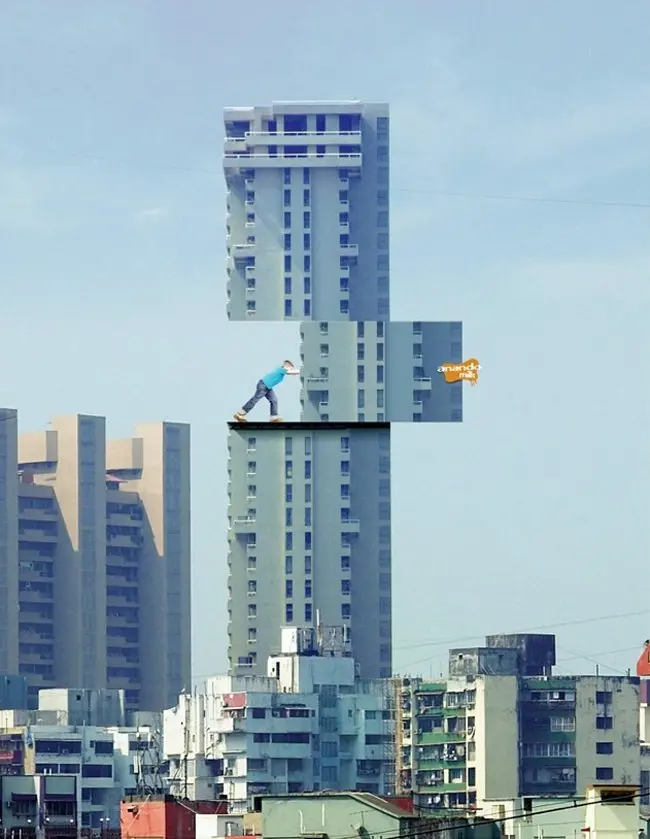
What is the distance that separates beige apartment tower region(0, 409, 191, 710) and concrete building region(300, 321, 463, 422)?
12.5 meters

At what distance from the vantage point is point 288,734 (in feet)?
153

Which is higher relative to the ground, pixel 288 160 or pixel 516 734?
pixel 288 160

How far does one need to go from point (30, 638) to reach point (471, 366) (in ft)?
99.4

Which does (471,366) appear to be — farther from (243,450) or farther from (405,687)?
(243,450)

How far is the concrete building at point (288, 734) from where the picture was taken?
152 ft

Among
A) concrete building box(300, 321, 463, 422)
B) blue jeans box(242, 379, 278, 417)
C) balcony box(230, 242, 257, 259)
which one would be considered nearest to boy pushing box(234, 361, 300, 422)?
blue jeans box(242, 379, 278, 417)

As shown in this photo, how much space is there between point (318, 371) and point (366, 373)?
137cm

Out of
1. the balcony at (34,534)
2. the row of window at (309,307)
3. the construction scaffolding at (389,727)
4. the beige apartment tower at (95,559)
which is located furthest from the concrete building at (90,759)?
the balcony at (34,534)

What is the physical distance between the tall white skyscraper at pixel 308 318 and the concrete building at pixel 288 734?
3666 millimetres

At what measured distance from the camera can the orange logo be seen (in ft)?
118

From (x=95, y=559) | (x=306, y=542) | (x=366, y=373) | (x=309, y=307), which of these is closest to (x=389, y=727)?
(x=366, y=373)

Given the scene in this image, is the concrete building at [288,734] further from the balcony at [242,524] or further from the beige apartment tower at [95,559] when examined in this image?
the beige apartment tower at [95,559]

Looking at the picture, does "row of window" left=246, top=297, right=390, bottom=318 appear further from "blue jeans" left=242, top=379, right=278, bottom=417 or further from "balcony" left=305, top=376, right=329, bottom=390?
"blue jeans" left=242, top=379, right=278, bottom=417

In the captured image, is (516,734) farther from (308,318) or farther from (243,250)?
(243,250)
